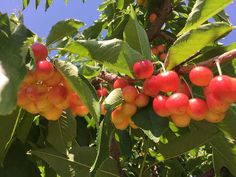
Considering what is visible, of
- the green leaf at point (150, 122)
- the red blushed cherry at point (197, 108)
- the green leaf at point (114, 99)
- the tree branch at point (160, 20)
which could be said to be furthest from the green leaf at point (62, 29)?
the tree branch at point (160, 20)

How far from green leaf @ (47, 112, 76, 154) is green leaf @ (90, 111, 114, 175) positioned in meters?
0.31

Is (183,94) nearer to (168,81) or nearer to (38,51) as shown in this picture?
(168,81)

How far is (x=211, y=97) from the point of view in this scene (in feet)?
3.90

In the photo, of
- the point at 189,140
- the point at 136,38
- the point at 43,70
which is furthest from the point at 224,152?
the point at 43,70

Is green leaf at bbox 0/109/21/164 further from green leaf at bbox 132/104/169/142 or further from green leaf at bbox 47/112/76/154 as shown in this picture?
green leaf at bbox 132/104/169/142

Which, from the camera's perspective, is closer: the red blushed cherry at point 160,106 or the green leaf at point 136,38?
the red blushed cherry at point 160,106

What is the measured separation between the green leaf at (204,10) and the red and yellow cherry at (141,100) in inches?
9.3

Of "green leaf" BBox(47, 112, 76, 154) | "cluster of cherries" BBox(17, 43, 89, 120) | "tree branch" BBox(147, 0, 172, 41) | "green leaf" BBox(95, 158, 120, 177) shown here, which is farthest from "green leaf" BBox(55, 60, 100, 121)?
"tree branch" BBox(147, 0, 172, 41)

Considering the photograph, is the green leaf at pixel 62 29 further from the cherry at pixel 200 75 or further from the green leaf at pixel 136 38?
the cherry at pixel 200 75

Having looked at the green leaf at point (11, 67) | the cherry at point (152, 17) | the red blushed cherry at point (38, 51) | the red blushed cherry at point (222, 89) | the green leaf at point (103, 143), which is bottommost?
the cherry at point (152, 17)

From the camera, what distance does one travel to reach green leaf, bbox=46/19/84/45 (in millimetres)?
1482

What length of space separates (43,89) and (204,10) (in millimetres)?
526

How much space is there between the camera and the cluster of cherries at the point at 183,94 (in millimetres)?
1179

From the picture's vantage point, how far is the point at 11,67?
1.04m
